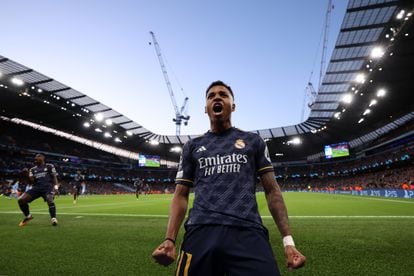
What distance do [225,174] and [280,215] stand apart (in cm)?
56

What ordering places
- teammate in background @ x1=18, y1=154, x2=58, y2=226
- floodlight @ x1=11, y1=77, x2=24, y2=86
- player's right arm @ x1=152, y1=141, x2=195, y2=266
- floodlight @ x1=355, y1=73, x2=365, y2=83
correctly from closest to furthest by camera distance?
1. player's right arm @ x1=152, y1=141, x2=195, y2=266
2. teammate in background @ x1=18, y1=154, x2=58, y2=226
3. floodlight @ x1=11, y1=77, x2=24, y2=86
4. floodlight @ x1=355, y1=73, x2=365, y2=83

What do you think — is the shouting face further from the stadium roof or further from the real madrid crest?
the stadium roof

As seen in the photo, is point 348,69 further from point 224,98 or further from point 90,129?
point 90,129

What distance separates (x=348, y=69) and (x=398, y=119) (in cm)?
2451

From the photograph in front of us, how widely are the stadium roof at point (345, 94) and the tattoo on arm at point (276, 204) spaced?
98.3ft

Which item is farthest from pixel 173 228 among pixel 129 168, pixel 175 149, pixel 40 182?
pixel 129 168

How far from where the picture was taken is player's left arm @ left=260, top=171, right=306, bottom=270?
76.3 inches

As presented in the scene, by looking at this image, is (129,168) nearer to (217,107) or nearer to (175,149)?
(175,149)

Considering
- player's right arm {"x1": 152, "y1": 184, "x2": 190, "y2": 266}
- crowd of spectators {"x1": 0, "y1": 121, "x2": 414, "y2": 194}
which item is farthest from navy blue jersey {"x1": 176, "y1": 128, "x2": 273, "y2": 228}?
crowd of spectators {"x1": 0, "y1": 121, "x2": 414, "y2": 194}

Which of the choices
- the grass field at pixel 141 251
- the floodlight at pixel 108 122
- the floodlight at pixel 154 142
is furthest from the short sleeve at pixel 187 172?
the floodlight at pixel 154 142

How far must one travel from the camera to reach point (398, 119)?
53.3 metres

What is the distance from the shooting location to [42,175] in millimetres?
9008

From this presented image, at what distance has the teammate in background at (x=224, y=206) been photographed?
1856 millimetres

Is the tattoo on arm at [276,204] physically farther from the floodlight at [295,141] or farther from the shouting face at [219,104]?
the floodlight at [295,141]
